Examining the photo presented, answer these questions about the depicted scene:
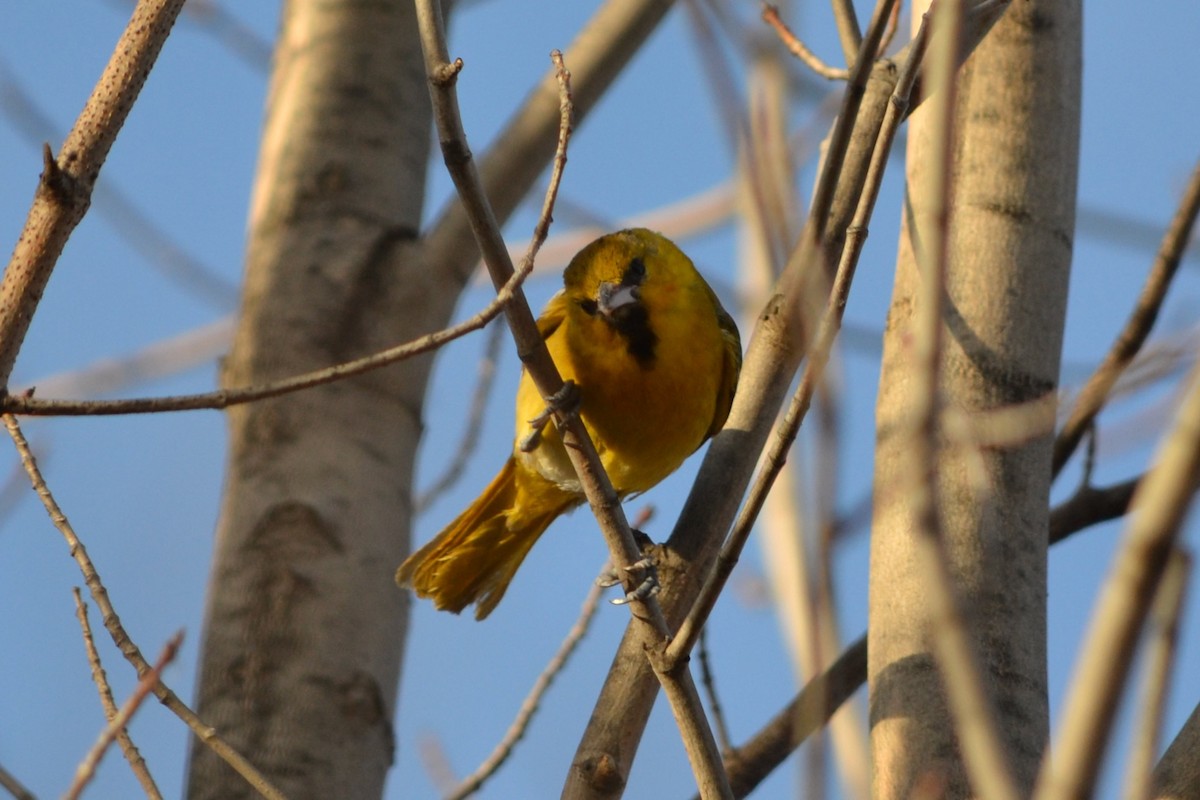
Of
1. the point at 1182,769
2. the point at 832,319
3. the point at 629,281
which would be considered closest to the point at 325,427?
the point at 629,281

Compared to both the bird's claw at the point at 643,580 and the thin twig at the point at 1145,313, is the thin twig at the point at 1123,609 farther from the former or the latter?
the thin twig at the point at 1145,313

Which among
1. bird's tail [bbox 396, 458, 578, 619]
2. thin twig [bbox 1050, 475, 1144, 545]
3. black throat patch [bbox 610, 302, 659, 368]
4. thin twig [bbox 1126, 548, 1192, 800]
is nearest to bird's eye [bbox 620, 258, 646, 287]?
black throat patch [bbox 610, 302, 659, 368]

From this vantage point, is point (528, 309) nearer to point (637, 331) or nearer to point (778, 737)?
point (778, 737)

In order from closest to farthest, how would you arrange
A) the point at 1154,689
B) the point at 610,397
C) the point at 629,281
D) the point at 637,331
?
the point at 1154,689 → the point at 610,397 → the point at 637,331 → the point at 629,281

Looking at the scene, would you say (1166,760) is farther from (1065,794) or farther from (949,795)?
(1065,794)

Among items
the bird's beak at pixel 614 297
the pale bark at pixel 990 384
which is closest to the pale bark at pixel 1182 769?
the pale bark at pixel 990 384

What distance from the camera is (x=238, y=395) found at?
199 centimetres

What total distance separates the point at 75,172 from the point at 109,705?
2.74 feet

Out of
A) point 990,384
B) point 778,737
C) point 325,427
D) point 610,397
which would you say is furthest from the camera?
point 610,397

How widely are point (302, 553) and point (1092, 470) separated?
1.83 metres

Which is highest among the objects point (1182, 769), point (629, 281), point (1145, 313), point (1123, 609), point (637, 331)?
point (629, 281)

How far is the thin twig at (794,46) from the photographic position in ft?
10.1

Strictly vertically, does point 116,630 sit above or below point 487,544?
below

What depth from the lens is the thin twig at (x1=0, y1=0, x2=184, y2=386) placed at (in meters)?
1.94
